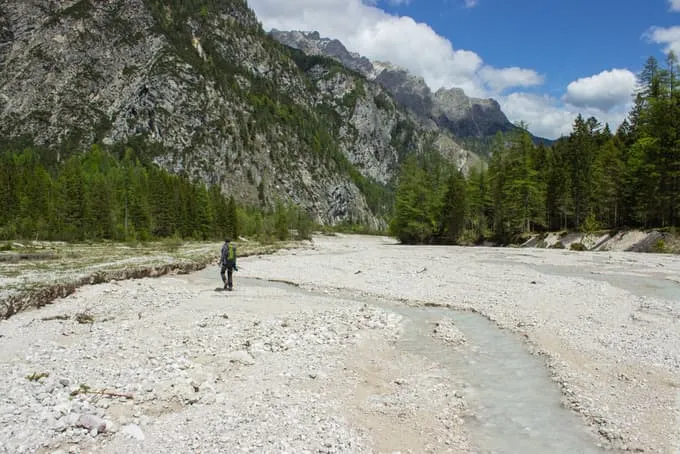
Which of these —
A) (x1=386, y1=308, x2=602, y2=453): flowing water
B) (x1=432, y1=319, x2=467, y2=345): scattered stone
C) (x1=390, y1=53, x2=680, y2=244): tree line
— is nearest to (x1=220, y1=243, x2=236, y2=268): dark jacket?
(x1=386, y1=308, x2=602, y2=453): flowing water

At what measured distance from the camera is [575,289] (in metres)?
27.8

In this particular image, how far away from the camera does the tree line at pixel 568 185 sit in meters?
56.3

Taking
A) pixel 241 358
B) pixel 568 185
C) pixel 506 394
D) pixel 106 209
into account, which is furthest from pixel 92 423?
pixel 106 209

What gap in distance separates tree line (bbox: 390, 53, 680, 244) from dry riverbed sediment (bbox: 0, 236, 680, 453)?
125 feet

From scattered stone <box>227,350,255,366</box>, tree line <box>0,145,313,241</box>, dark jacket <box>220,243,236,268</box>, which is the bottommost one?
scattered stone <box>227,350,255,366</box>

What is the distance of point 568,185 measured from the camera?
69.1 metres

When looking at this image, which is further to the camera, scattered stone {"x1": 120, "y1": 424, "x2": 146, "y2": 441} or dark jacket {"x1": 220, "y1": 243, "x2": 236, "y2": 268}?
dark jacket {"x1": 220, "y1": 243, "x2": 236, "y2": 268}

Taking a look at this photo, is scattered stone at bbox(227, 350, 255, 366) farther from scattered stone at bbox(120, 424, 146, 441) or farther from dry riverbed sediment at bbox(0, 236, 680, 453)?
scattered stone at bbox(120, 424, 146, 441)

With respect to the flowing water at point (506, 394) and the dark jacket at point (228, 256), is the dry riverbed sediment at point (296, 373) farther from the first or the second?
the dark jacket at point (228, 256)

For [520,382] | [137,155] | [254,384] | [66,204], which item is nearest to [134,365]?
[254,384]

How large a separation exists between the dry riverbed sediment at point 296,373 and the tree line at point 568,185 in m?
38.2

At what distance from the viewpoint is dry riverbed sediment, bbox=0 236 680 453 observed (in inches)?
367

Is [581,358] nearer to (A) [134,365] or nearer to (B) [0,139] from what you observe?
(A) [134,365]

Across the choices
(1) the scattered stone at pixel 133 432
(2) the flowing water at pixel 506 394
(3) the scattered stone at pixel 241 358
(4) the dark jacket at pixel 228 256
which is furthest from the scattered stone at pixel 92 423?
(4) the dark jacket at pixel 228 256
